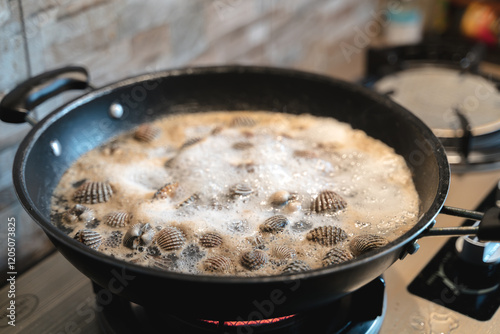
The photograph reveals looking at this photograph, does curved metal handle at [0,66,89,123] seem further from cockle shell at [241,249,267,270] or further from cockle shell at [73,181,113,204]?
cockle shell at [241,249,267,270]

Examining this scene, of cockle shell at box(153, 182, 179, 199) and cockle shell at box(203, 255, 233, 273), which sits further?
cockle shell at box(153, 182, 179, 199)

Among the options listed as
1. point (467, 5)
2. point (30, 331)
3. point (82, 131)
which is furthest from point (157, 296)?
point (467, 5)

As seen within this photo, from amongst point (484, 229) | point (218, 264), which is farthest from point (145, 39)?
point (484, 229)

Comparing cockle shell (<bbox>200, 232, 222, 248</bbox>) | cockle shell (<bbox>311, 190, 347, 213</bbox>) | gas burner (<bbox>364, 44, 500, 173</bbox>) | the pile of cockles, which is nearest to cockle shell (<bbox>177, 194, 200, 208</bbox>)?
the pile of cockles

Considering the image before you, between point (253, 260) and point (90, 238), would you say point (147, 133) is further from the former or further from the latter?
point (253, 260)

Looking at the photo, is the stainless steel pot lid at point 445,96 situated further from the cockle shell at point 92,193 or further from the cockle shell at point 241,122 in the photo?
the cockle shell at point 92,193

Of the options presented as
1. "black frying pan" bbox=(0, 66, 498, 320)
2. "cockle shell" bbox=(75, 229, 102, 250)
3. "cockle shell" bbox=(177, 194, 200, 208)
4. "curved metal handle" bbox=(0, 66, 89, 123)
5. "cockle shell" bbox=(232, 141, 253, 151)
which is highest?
"curved metal handle" bbox=(0, 66, 89, 123)
